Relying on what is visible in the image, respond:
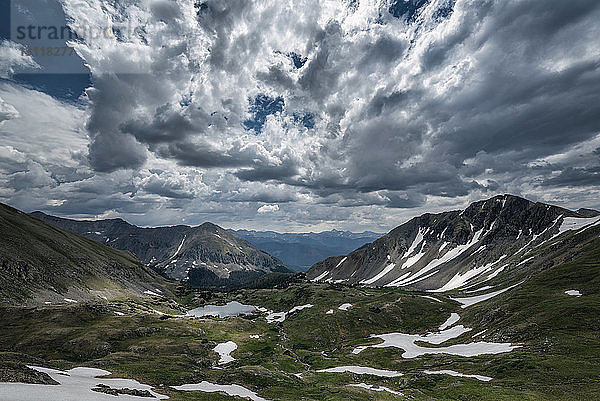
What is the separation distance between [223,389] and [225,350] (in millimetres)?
55306

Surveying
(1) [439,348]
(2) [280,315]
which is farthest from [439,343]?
(2) [280,315]

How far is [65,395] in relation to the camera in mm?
29906

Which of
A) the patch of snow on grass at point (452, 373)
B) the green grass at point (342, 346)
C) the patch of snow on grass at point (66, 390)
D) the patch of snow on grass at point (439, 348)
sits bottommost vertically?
the patch of snow on grass at point (439, 348)

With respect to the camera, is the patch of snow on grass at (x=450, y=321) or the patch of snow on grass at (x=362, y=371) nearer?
the patch of snow on grass at (x=362, y=371)

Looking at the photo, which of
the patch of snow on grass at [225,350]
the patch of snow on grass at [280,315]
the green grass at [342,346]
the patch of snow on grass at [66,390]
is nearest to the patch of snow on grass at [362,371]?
the green grass at [342,346]

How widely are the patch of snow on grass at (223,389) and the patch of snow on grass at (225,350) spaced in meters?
40.5

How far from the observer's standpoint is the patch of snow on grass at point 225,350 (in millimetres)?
91050

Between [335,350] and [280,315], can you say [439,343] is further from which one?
[280,315]

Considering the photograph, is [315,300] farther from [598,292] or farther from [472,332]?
[598,292]

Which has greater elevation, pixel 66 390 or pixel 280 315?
pixel 66 390

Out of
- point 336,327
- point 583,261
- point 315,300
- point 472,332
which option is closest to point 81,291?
point 315,300

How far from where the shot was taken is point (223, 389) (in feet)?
162

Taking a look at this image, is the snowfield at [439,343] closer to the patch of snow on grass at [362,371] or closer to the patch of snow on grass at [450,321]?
the patch of snow on grass at [450,321]

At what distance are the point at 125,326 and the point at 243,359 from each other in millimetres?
45186
